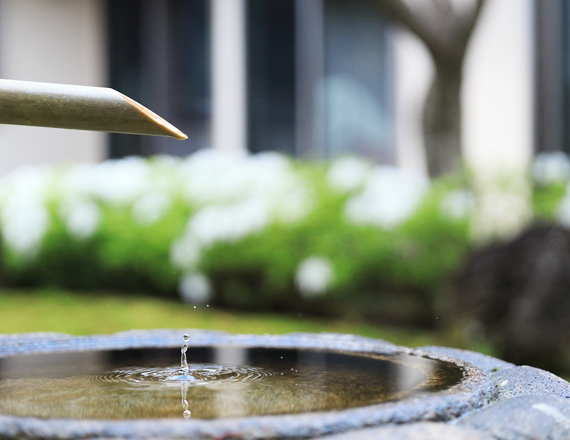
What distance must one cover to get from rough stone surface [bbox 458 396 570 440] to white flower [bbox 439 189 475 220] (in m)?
3.91

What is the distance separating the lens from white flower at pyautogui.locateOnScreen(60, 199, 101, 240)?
21.1ft

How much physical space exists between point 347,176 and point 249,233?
2.98 ft

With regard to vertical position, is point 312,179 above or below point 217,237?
above

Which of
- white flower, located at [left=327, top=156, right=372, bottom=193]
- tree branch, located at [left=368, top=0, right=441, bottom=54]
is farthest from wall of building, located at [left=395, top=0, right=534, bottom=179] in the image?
tree branch, located at [left=368, top=0, right=441, bottom=54]

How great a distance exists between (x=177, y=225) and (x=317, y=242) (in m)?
1.27

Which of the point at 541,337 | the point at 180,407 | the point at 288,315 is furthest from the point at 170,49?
the point at 180,407

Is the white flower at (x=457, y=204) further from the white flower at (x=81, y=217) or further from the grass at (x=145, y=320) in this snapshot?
the white flower at (x=81, y=217)

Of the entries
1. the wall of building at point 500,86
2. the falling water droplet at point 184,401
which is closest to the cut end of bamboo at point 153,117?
the falling water droplet at point 184,401

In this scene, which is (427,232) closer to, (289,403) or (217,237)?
(217,237)

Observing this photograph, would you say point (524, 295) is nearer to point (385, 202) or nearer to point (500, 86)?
point (385, 202)

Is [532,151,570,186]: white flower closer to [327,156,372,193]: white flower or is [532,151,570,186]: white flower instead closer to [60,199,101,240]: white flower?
[327,156,372,193]: white flower

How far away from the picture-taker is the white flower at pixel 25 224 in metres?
6.66

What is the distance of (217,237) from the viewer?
5.59 metres

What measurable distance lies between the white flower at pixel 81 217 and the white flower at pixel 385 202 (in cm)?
242
